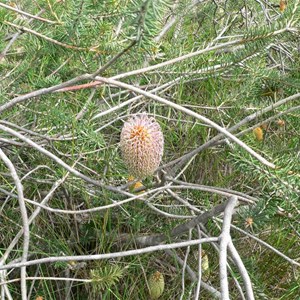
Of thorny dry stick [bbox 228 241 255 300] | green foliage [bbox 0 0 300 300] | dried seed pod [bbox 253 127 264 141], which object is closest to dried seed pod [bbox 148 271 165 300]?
green foliage [bbox 0 0 300 300]

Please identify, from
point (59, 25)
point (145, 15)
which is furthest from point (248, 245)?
point (145, 15)

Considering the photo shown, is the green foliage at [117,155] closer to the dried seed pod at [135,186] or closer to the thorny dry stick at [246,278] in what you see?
the dried seed pod at [135,186]

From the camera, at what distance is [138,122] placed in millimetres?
899

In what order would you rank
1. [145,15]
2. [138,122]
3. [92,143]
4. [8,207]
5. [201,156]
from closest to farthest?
[145,15] < [138,122] < [92,143] < [8,207] < [201,156]

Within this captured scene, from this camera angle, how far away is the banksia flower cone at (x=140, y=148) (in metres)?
0.85

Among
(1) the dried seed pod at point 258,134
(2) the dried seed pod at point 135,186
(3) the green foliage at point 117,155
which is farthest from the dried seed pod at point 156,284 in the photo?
(1) the dried seed pod at point 258,134

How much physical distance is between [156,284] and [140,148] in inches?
17.8

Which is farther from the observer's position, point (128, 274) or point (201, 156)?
point (201, 156)

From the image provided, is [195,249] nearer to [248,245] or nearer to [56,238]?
[248,245]

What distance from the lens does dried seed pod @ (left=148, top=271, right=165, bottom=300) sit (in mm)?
1188

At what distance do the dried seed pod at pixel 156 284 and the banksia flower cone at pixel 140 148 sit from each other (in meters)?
0.38

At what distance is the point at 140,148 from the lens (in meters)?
0.85

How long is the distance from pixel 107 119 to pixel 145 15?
822 millimetres

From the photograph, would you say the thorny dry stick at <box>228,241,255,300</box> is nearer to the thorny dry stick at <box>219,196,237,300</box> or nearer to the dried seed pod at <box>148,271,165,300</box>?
the thorny dry stick at <box>219,196,237,300</box>
